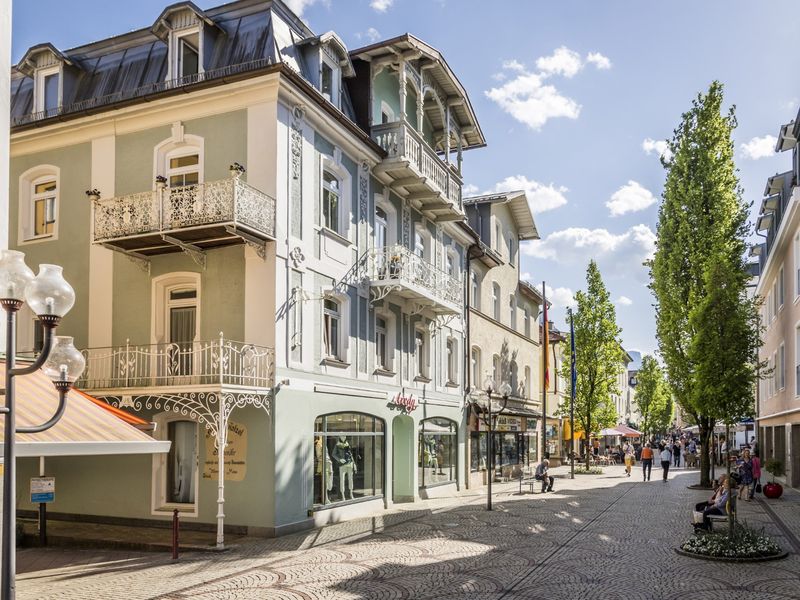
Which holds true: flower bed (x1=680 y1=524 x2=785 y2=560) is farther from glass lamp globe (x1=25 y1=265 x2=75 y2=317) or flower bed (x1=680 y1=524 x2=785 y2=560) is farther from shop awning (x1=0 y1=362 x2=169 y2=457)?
glass lamp globe (x1=25 y1=265 x2=75 y2=317)

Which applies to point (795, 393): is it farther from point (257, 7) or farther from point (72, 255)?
point (72, 255)

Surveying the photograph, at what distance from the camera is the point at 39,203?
19.8 metres

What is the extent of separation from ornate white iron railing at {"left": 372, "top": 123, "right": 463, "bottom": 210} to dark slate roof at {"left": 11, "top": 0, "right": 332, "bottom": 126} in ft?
10.9

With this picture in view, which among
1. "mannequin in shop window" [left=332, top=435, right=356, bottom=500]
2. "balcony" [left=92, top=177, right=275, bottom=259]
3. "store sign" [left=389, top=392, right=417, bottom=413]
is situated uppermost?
"balcony" [left=92, top=177, right=275, bottom=259]

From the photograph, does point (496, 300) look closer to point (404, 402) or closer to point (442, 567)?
point (404, 402)

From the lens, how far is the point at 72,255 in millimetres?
19000

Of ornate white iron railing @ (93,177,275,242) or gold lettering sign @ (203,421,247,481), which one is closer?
ornate white iron railing @ (93,177,275,242)

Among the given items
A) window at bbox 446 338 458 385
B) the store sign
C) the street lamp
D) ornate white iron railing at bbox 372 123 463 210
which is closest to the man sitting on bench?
window at bbox 446 338 458 385

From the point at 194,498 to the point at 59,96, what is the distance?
1054 centimetres

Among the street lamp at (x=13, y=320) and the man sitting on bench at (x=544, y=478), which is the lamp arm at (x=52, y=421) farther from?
the man sitting on bench at (x=544, y=478)

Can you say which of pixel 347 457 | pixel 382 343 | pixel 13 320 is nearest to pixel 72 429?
pixel 13 320

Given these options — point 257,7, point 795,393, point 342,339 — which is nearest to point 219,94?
point 257,7

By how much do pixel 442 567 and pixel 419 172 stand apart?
463 inches

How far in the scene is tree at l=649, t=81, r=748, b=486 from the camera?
100 feet
